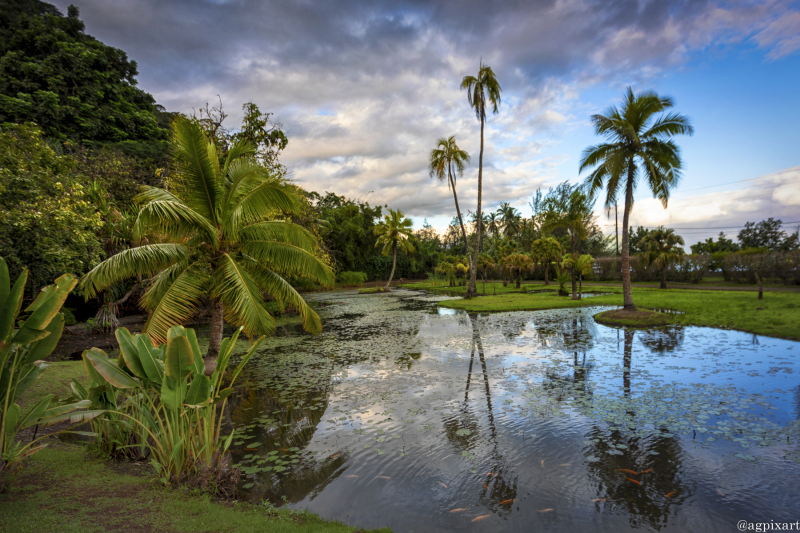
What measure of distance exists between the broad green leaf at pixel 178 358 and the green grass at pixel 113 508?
48.8 inches

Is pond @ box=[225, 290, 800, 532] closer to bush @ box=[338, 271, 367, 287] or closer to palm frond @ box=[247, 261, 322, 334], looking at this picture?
palm frond @ box=[247, 261, 322, 334]

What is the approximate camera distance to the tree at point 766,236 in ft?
129

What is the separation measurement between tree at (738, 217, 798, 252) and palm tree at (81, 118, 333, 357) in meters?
52.9

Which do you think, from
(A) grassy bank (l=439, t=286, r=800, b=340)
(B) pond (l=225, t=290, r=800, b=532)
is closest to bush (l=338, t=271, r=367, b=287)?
(A) grassy bank (l=439, t=286, r=800, b=340)

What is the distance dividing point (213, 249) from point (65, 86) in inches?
1301

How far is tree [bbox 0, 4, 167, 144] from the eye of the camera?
86.8 ft

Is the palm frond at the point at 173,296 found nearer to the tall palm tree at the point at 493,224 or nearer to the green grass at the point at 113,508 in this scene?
the green grass at the point at 113,508

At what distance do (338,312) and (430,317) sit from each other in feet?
24.3

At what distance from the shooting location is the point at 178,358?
4.08m

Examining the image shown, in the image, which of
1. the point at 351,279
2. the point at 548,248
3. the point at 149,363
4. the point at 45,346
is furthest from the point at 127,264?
the point at 351,279

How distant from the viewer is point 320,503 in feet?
14.4

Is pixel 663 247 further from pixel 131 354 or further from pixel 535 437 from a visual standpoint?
pixel 131 354

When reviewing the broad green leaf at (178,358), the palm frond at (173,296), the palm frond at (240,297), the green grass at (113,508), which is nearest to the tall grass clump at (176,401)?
the broad green leaf at (178,358)

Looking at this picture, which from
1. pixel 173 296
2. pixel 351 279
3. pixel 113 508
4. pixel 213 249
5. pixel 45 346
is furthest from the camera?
pixel 351 279
